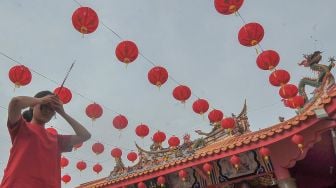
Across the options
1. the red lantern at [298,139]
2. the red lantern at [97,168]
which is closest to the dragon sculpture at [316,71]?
the red lantern at [298,139]

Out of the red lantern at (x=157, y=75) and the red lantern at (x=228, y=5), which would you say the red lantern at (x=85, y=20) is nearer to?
the red lantern at (x=157, y=75)

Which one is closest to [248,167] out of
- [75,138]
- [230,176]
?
[230,176]

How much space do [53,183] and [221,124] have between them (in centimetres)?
925

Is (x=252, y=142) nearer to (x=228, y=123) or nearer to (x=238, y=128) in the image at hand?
(x=228, y=123)

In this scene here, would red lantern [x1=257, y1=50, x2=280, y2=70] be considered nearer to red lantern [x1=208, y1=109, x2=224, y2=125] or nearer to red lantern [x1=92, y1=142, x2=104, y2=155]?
red lantern [x1=208, y1=109, x2=224, y2=125]

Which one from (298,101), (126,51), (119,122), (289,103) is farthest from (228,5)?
(119,122)

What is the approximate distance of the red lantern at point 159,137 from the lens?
39.8 feet

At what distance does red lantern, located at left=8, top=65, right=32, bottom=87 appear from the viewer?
740 centimetres

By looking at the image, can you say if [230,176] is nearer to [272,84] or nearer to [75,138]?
[272,84]

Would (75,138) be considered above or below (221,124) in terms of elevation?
below

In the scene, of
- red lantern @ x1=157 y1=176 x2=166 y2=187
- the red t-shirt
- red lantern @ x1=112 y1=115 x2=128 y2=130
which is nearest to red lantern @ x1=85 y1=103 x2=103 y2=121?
red lantern @ x1=112 y1=115 x2=128 y2=130

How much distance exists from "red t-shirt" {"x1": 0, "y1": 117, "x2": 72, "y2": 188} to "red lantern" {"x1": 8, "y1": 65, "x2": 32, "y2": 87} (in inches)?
232

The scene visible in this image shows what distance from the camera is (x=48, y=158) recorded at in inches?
84.2

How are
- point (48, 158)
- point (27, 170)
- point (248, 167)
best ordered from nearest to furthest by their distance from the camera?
point (27, 170)
point (48, 158)
point (248, 167)
